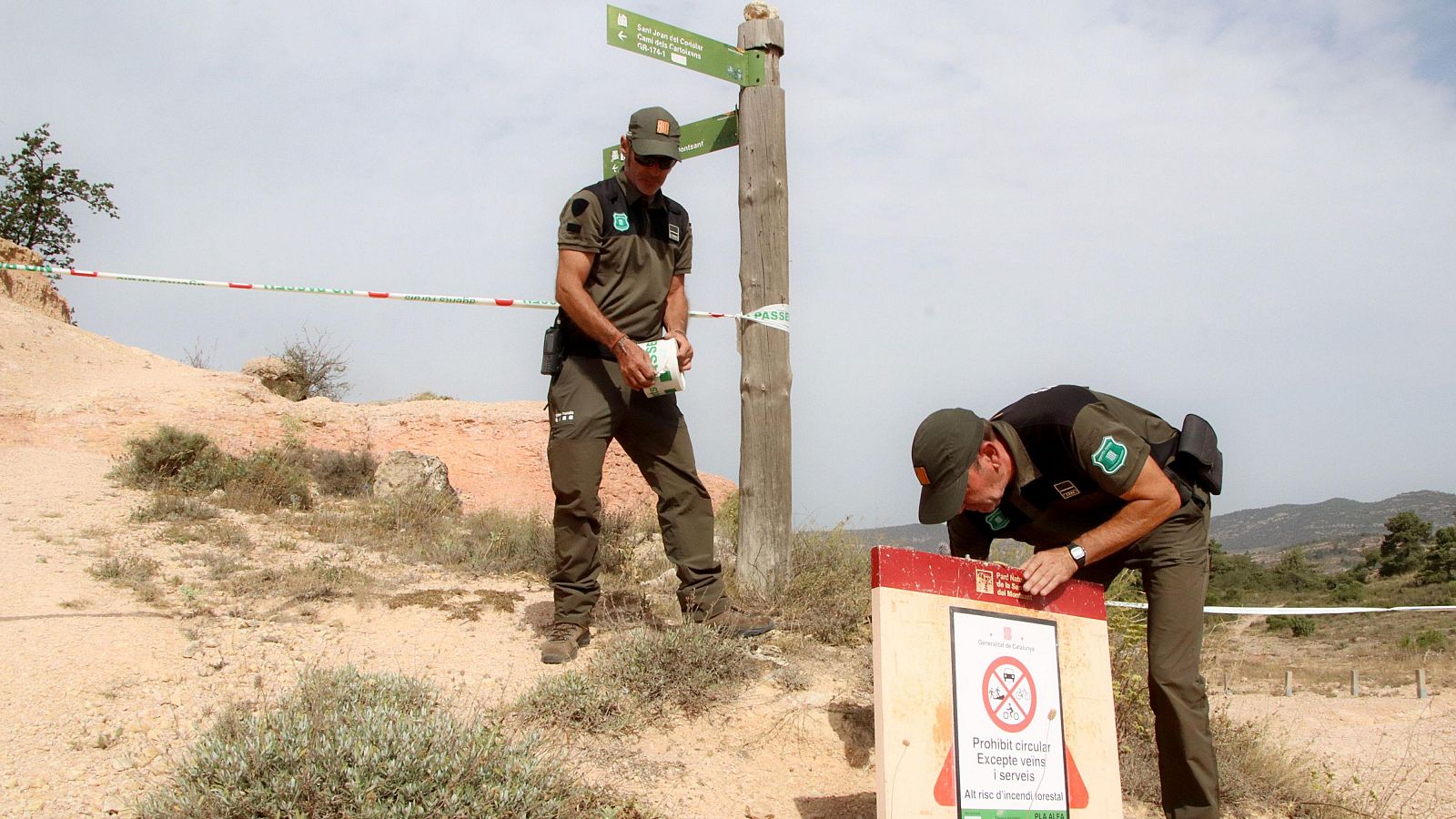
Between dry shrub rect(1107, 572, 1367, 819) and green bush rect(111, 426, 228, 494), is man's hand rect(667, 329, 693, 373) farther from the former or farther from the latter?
green bush rect(111, 426, 228, 494)

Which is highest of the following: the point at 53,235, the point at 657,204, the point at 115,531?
the point at 53,235

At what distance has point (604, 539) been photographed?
597cm

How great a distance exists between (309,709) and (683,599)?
175cm

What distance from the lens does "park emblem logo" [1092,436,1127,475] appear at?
299cm

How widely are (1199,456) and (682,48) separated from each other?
10.6 feet

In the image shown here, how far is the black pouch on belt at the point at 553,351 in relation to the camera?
13.8 feet

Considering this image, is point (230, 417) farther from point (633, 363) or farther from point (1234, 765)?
point (1234, 765)

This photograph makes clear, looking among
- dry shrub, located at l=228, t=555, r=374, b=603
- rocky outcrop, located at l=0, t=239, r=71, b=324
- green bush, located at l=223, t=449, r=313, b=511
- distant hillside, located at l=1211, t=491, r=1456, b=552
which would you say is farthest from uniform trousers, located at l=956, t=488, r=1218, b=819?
distant hillside, located at l=1211, t=491, r=1456, b=552

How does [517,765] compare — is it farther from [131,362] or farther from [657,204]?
[131,362]

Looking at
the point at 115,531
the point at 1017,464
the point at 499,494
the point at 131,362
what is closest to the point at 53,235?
the point at 131,362

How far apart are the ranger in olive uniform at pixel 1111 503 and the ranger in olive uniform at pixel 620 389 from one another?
1351mm

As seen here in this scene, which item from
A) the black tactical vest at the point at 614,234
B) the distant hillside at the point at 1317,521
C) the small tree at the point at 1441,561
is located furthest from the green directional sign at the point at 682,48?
the distant hillside at the point at 1317,521

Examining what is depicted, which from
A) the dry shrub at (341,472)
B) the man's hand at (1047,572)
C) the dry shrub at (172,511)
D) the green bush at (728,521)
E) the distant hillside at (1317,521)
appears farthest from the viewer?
the distant hillside at (1317,521)

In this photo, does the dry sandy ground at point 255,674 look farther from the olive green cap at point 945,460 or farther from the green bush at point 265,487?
the olive green cap at point 945,460
